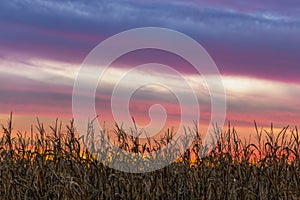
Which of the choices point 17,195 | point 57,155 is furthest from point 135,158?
point 17,195

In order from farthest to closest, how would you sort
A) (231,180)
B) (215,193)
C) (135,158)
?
(135,158), (231,180), (215,193)

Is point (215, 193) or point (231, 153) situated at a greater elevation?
Answer: point (231, 153)

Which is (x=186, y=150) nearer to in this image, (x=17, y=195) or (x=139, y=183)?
(x=139, y=183)

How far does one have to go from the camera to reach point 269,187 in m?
8.42

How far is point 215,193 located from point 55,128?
2970mm

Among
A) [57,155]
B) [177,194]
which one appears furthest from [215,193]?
[57,155]

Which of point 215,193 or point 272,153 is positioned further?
point 272,153

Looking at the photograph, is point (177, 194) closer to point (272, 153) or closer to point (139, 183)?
point (139, 183)

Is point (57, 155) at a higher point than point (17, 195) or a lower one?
higher

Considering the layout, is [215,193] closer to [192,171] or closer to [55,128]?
[192,171]

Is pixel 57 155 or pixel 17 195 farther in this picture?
pixel 57 155

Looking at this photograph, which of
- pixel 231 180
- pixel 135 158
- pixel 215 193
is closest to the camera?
pixel 215 193

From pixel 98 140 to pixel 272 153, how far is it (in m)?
2.94

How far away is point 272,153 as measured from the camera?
8.97 meters
